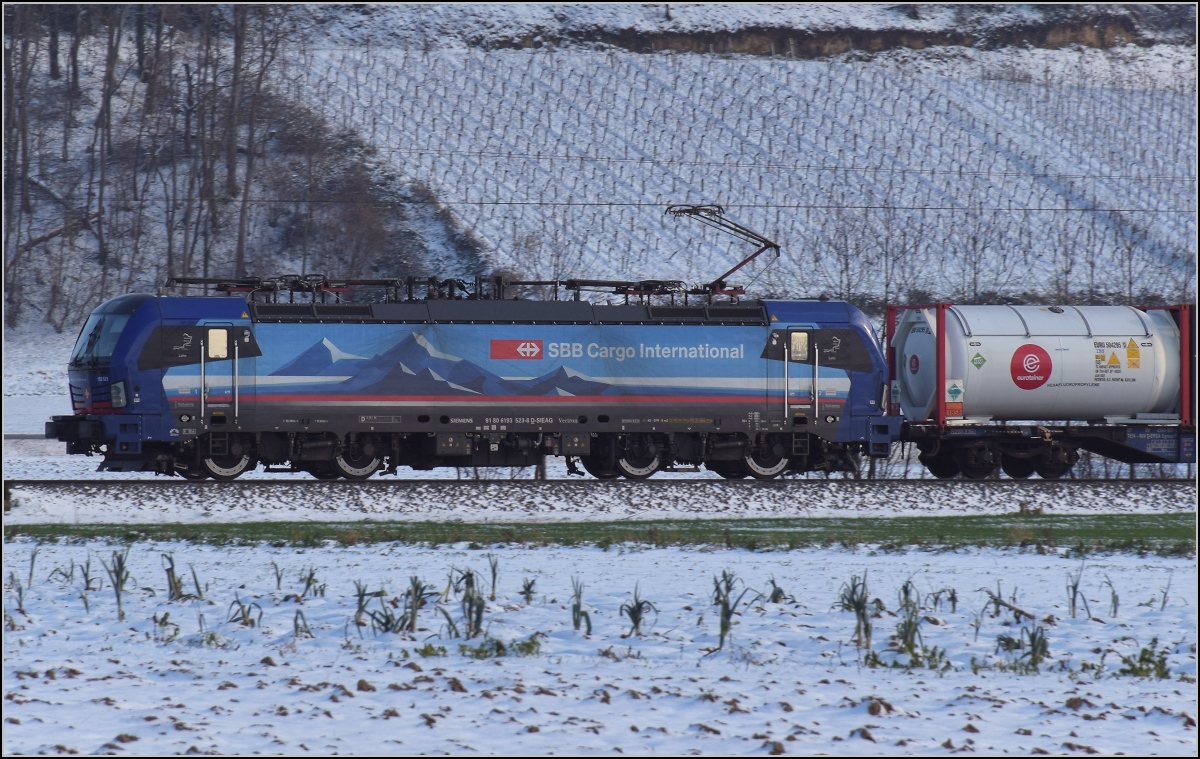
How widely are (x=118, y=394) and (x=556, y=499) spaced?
784 centimetres

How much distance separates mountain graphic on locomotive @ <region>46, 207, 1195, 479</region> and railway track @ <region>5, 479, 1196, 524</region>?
1.20 metres

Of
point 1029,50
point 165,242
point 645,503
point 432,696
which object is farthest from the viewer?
point 1029,50

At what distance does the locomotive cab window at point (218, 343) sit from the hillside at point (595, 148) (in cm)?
2124

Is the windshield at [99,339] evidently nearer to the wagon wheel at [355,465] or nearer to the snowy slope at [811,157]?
the wagon wheel at [355,465]

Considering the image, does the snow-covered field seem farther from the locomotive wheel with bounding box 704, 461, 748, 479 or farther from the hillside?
the hillside

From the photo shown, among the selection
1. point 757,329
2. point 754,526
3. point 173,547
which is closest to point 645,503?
point 754,526

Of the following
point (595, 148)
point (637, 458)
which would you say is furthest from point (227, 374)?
point (595, 148)

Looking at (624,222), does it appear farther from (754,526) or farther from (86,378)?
(754,526)

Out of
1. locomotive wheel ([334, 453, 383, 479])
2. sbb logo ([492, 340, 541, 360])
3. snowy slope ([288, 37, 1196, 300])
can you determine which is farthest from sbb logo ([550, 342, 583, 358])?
snowy slope ([288, 37, 1196, 300])

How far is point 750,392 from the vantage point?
21.7 meters

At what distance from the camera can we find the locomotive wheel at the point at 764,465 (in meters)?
22.5

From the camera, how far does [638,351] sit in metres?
21.5

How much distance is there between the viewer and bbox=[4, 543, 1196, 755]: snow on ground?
7266 mm

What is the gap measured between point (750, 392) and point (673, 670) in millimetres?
13255
